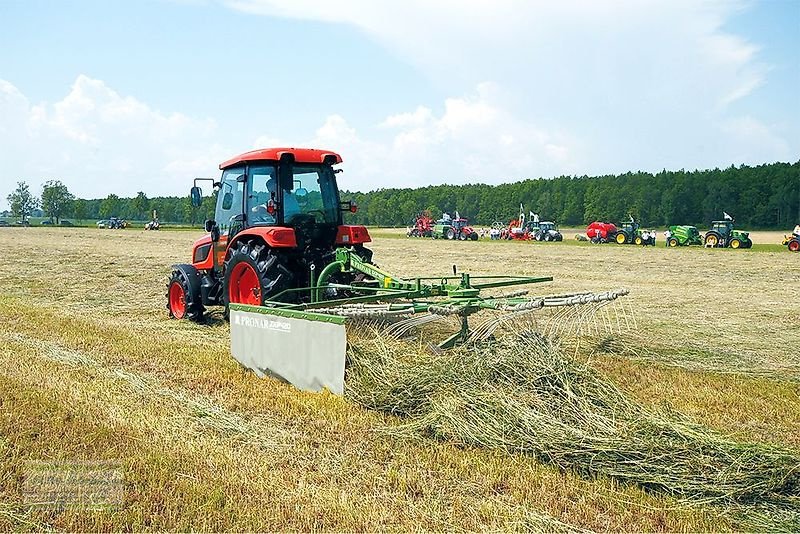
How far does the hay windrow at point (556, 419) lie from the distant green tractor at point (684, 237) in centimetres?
3087

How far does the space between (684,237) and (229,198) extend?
2956 cm

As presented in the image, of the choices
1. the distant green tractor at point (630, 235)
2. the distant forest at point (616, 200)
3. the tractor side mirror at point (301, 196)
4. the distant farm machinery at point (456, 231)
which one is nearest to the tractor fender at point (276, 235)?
the tractor side mirror at point (301, 196)

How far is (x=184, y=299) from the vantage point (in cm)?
901

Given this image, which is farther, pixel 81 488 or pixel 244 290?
pixel 244 290

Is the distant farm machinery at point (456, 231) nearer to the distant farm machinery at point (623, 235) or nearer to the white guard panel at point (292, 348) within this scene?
the distant farm machinery at point (623, 235)

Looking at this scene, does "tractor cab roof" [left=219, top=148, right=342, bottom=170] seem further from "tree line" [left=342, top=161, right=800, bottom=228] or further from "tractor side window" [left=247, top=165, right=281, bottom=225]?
"tree line" [left=342, top=161, right=800, bottom=228]

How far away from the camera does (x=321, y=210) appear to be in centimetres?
840

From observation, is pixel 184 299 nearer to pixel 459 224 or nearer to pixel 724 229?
pixel 724 229

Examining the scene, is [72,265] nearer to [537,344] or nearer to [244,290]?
[244,290]

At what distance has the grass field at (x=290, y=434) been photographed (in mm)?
3359

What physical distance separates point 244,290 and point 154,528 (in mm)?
4956

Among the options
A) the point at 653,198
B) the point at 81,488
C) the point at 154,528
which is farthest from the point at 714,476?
the point at 653,198

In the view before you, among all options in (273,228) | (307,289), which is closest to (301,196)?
(273,228)

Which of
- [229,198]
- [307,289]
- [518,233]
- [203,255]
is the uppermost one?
[229,198]
